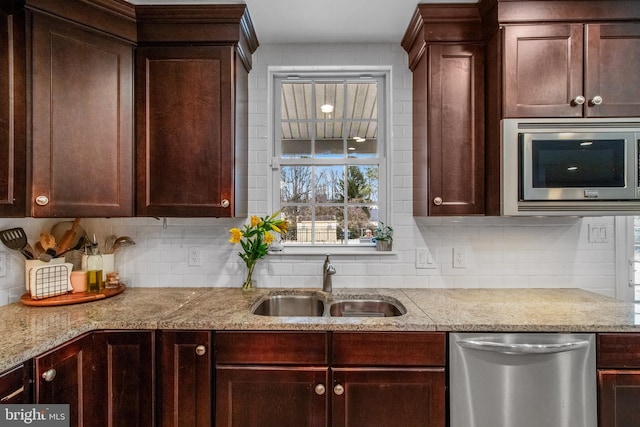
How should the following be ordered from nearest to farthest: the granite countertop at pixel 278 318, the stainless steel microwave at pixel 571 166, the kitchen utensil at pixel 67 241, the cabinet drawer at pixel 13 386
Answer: the cabinet drawer at pixel 13 386 → the granite countertop at pixel 278 318 → the stainless steel microwave at pixel 571 166 → the kitchen utensil at pixel 67 241

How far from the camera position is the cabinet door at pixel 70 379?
3.87 feet

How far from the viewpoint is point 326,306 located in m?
1.87

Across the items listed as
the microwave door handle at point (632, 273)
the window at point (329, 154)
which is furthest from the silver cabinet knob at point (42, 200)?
the microwave door handle at point (632, 273)

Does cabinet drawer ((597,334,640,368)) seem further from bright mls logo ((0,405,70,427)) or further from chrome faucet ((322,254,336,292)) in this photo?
bright mls logo ((0,405,70,427))

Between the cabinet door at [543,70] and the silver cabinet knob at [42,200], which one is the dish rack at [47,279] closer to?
the silver cabinet knob at [42,200]

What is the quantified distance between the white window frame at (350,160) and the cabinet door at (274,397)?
2.64ft

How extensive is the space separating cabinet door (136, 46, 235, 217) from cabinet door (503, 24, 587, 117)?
1.42 meters

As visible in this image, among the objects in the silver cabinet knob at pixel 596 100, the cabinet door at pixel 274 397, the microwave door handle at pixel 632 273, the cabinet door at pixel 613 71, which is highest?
the cabinet door at pixel 613 71

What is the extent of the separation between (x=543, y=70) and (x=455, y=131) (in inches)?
18.8

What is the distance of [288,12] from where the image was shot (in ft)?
5.86

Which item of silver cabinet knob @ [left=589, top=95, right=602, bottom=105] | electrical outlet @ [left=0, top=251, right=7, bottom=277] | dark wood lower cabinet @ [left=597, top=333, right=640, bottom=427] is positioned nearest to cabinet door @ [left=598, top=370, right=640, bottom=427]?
dark wood lower cabinet @ [left=597, top=333, right=640, bottom=427]

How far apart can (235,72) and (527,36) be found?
4.88ft

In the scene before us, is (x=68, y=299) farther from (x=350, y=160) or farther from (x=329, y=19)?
(x=329, y=19)

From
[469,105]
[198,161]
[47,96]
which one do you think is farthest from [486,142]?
[47,96]
